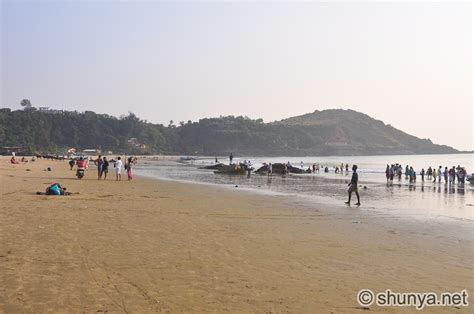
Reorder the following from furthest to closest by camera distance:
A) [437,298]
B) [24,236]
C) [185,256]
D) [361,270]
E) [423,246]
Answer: [423,246] < [24,236] < [185,256] < [361,270] < [437,298]

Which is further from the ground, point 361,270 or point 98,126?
point 98,126

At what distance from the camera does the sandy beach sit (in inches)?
238

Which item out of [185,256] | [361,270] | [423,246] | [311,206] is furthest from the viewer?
[311,206]

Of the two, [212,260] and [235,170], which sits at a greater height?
[235,170]

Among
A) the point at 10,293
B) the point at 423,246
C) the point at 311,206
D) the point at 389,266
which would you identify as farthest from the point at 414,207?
the point at 10,293

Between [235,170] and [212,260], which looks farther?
[235,170]

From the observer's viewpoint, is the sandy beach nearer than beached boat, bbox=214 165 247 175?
Yes

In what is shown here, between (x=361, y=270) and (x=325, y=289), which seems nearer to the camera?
(x=325, y=289)

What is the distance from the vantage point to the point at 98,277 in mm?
6828

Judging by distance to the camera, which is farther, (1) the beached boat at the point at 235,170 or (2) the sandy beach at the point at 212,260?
(1) the beached boat at the point at 235,170

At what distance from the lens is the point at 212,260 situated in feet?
27.5

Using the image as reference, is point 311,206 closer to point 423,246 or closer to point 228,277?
point 423,246

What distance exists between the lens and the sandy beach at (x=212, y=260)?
6.04 meters

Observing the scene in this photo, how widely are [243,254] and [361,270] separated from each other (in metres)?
2.44
